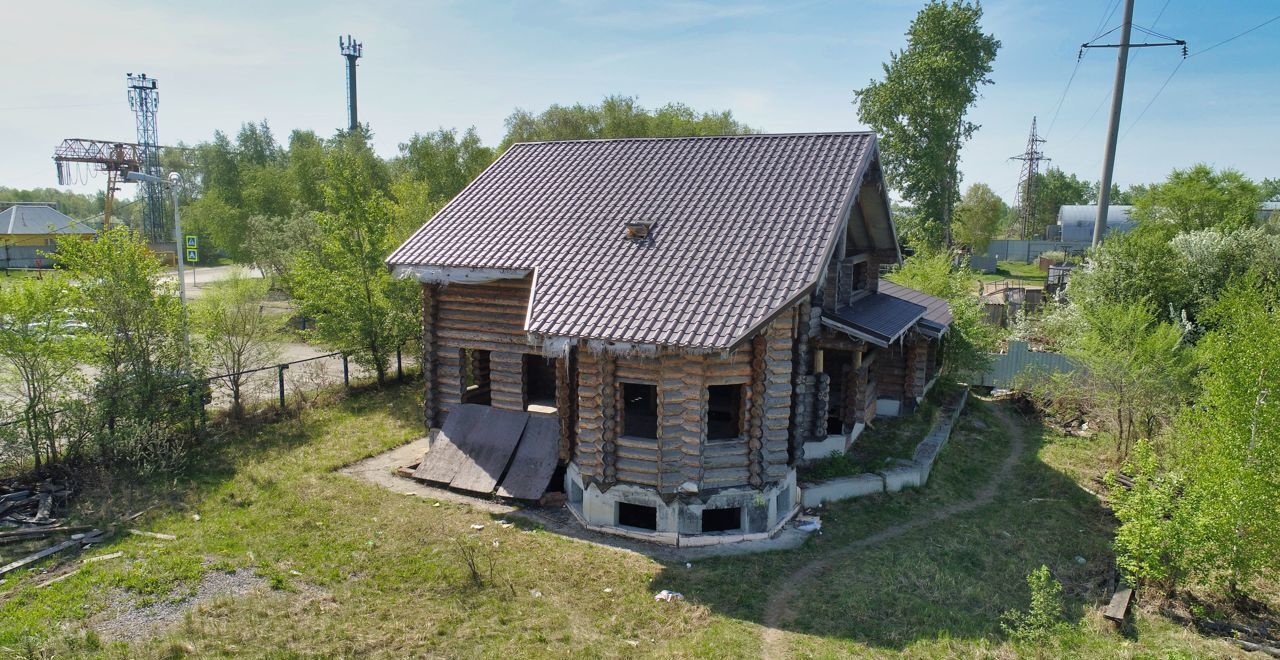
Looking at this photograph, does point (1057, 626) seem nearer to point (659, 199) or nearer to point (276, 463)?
point (659, 199)

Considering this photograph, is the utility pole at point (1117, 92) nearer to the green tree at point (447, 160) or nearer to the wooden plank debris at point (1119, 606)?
the wooden plank debris at point (1119, 606)

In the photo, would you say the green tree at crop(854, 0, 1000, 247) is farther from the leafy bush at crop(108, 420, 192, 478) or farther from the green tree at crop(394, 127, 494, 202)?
the leafy bush at crop(108, 420, 192, 478)

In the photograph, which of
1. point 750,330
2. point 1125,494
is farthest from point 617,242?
point 1125,494

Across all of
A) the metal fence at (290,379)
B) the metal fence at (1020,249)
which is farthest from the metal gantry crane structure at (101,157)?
the metal fence at (1020,249)

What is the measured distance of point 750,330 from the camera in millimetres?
10938

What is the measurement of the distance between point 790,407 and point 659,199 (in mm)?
5114

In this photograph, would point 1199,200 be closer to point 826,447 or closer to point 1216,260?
point 1216,260

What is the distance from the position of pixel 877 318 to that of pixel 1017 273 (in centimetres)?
5573

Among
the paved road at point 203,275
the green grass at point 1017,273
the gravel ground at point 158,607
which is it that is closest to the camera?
the gravel ground at point 158,607

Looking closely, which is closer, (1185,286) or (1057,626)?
(1057,626)

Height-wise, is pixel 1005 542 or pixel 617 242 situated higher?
pixel 617 242

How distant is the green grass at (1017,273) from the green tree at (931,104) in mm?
16864

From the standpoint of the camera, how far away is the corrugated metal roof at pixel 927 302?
19.8m

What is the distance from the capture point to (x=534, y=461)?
553 inches
